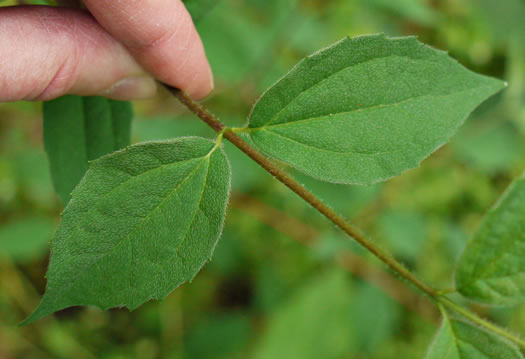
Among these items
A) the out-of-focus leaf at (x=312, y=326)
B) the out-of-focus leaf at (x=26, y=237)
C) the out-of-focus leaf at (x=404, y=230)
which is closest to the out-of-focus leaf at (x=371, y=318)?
the out-of-focus leaf at (x=312, y=326)

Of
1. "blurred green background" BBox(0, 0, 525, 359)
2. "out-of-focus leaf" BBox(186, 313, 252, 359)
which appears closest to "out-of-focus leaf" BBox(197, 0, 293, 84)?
"blurred green background" BBox(0, 0, 525, 359)

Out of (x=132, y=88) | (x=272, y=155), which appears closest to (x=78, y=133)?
(x=132, y=88)

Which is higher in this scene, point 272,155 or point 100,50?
point 100,50

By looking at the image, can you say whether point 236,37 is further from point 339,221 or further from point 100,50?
point 339,221

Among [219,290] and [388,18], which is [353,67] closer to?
[219,290]

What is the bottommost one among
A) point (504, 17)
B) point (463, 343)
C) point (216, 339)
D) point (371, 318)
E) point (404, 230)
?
point (216, 339)

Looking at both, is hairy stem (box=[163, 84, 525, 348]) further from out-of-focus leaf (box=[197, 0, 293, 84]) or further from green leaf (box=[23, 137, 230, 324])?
out-of-focus leaf (box=[197, 0, 293, 84])

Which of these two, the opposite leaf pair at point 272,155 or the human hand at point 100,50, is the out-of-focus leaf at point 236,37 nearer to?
the human hand at point 100,50

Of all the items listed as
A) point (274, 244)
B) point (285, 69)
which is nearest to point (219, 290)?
point (274, 244)
